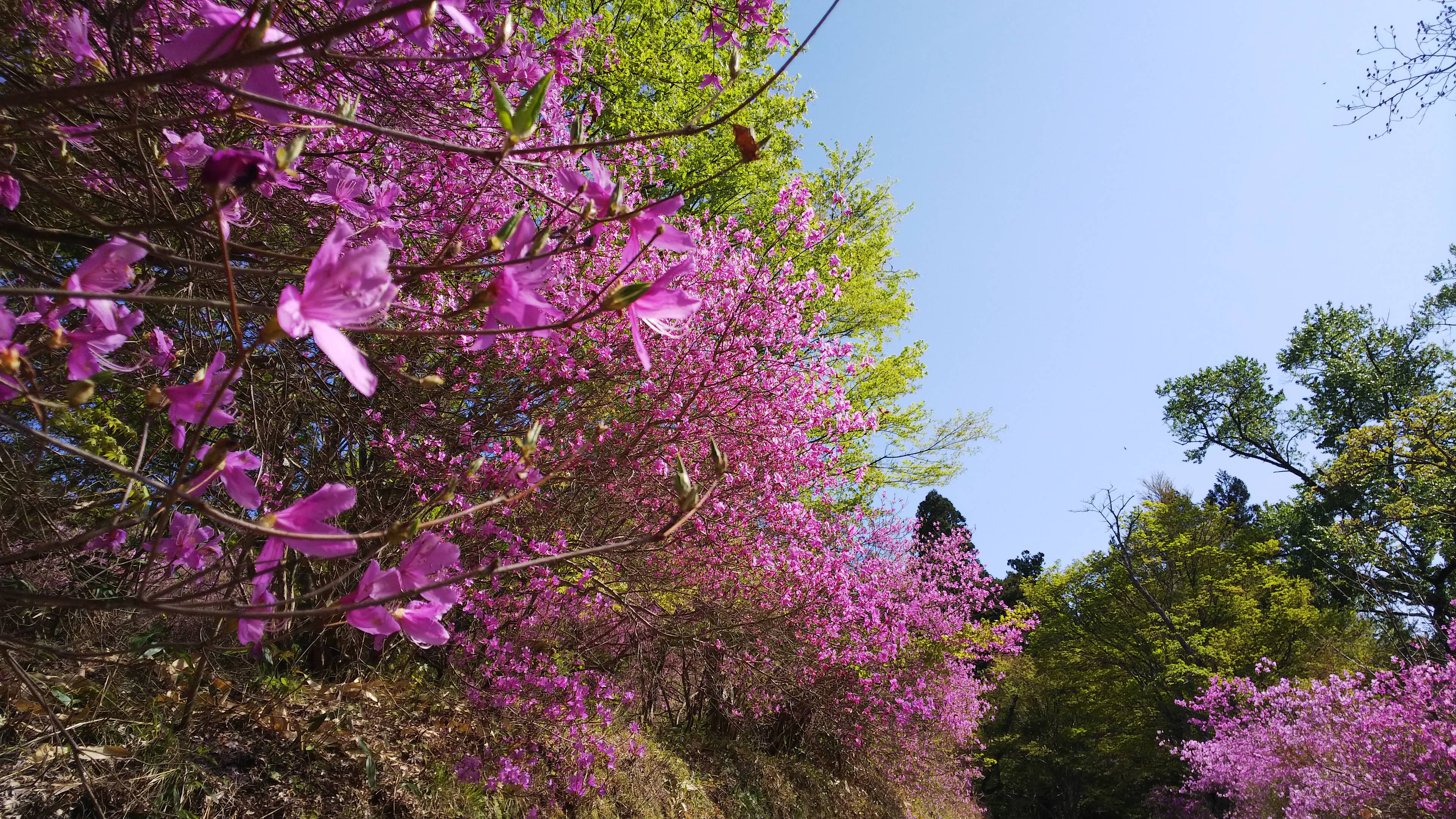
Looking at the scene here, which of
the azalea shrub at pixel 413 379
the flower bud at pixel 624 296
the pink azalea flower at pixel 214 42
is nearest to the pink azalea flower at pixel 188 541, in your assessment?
the azalea shrub at pixel 413 379

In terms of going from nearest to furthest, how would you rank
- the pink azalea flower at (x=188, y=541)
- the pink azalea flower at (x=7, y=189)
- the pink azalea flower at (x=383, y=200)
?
the pink azalea flower at (x=7, y=189) < the pink azalea flower at (x=188, y=541) < the pink azalea flower at (x=383, y=200)

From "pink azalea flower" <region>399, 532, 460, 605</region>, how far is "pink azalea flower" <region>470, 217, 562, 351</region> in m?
0.36

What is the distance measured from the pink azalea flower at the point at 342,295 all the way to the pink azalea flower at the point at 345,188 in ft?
2.95

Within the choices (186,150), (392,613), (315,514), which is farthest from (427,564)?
(186,150)

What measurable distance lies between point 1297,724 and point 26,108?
12.1 metres

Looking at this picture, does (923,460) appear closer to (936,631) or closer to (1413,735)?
(936,631)

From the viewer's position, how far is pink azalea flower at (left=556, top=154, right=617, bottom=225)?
1.00m

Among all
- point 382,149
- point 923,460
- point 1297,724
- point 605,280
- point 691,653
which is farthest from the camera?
point 923,460

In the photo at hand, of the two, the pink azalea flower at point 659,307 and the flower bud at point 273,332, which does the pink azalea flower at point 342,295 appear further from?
the pink azalea flower at point 659,307

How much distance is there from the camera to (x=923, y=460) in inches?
454

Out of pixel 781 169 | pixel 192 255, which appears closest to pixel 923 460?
pixel 781 169

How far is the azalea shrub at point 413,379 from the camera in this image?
0.82 meters

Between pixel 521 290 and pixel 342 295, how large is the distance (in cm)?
20

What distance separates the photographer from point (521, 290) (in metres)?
0.83
